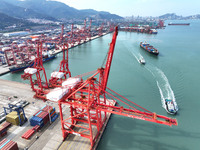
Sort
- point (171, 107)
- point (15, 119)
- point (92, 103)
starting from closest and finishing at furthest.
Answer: point (92, 103) → point (15, 119) → point (171, 107)

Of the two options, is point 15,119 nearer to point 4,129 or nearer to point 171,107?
point 4,129

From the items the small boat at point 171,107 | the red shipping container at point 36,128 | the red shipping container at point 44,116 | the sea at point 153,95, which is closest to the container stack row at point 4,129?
the red shipping container at point 36,128

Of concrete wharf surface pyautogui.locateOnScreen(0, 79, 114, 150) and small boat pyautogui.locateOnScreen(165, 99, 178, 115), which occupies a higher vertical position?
small boat pyautogui.locateOnScreen(165, 99, 178, 115)

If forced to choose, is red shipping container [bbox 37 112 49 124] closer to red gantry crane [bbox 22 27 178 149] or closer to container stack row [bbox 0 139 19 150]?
red gantry crane [bbox 22 27 178 149]

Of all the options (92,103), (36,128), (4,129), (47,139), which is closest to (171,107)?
(92,103)

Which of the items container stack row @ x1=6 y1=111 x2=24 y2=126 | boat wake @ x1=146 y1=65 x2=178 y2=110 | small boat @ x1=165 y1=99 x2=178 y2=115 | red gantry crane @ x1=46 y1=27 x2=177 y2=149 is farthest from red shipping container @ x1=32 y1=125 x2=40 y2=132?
boat wake @ x1=146 y1=65 x2=178 y2=110

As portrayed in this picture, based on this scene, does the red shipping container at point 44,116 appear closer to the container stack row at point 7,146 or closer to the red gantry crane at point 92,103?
the red gantry crane at point 92,103

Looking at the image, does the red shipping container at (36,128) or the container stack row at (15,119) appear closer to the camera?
the red shipping container at (36,128)

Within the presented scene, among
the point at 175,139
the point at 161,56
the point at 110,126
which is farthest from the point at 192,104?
the point at 161,56

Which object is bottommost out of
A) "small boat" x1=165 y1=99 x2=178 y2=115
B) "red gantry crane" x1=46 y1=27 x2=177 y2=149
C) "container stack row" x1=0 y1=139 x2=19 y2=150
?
"small boat" x1=165 y1=99 x2=178 y2=115
